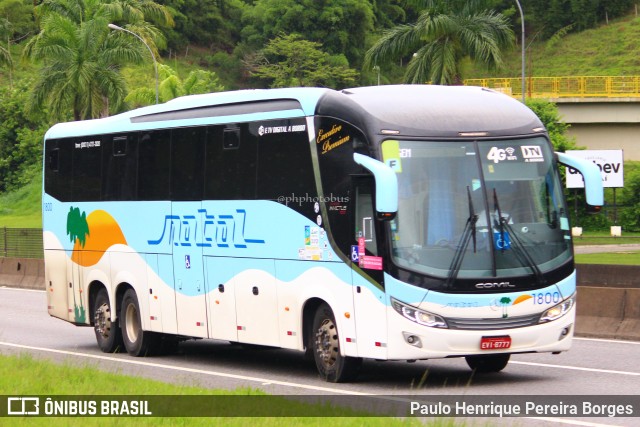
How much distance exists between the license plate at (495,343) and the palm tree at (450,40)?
4182cm

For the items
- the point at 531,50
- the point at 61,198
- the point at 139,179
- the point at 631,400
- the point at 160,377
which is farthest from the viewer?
the point at 531,50

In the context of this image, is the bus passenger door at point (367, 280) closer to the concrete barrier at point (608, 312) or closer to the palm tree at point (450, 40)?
the concrete barrier at point (608, 312)

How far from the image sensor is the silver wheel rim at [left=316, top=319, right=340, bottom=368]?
14547mm

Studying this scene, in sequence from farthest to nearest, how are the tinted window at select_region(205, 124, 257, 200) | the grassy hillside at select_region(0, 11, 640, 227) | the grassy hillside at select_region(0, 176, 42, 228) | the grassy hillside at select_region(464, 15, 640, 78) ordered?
the grassy hillside at select_region(464, 15, 640, 78) → the grassy hillside at select_region(0, 11, 640, 227) → the grassy hillside at select_region(0, 176, 42, 228) → the tinted window at select_region(205, 124, 257, 200)

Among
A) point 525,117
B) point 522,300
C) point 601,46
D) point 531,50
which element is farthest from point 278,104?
point 531,50

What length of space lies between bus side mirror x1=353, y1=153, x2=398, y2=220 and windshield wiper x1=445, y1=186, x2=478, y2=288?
0.88 metres

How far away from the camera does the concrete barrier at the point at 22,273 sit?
38125mm

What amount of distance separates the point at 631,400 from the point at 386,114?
13.6ft

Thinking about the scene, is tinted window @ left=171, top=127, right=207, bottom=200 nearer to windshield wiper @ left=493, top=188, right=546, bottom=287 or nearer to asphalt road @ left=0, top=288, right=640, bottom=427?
asphalt road @ left=0, top=288, right=640, bottom=427

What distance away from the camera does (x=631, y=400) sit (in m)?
12.5

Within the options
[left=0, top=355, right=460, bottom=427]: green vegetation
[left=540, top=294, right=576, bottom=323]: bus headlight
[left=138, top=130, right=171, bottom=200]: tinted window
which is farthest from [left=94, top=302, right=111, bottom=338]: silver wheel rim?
[left=540, top=294, right=576, bottom=323]: bus headlight

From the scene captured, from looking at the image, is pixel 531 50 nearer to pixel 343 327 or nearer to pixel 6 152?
pixel 6 152

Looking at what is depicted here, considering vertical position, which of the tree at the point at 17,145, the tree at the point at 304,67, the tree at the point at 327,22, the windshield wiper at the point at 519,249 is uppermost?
the tree at the point at 327,22

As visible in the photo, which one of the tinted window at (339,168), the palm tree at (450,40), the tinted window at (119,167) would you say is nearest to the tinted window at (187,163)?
the tinted window at (119,167)
